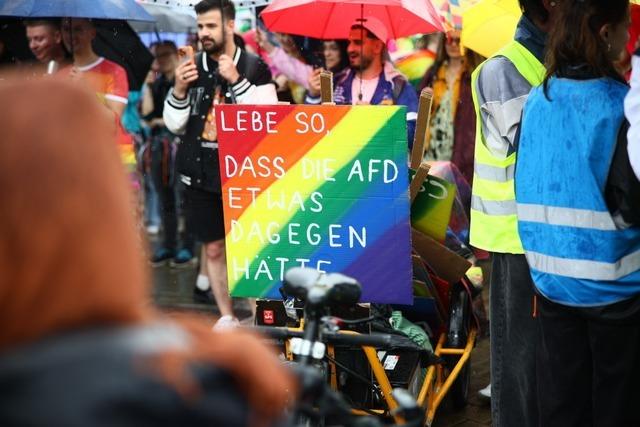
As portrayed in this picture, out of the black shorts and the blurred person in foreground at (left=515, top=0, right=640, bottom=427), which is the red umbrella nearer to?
the black shorts

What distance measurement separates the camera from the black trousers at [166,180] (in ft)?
32.6

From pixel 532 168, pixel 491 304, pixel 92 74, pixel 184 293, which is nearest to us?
pixel 532 168

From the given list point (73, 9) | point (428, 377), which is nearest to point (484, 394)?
point (428, 377)

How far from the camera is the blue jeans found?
3.80 m

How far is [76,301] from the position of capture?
1325mm

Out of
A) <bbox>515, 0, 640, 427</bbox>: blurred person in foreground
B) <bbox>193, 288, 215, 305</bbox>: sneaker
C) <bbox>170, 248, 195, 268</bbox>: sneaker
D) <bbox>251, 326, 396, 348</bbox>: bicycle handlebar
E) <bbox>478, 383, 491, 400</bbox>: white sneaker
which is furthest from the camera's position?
<bbox>170, 248, 195, 268</bbox>: sneaker

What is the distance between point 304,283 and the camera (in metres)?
2.41

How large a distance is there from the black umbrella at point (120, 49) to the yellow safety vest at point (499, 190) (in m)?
4.17

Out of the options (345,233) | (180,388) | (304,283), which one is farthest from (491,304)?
(180,388)

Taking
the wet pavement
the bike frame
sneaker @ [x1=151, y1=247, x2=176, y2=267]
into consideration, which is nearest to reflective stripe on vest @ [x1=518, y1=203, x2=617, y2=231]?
the bike frame

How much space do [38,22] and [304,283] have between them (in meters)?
5.48

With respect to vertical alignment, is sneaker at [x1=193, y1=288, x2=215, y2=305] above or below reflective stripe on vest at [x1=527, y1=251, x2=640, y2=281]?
below

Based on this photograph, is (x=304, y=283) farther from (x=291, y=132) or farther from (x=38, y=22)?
(x=38, y=22)

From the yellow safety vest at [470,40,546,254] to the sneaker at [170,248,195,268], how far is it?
5.99 metres
